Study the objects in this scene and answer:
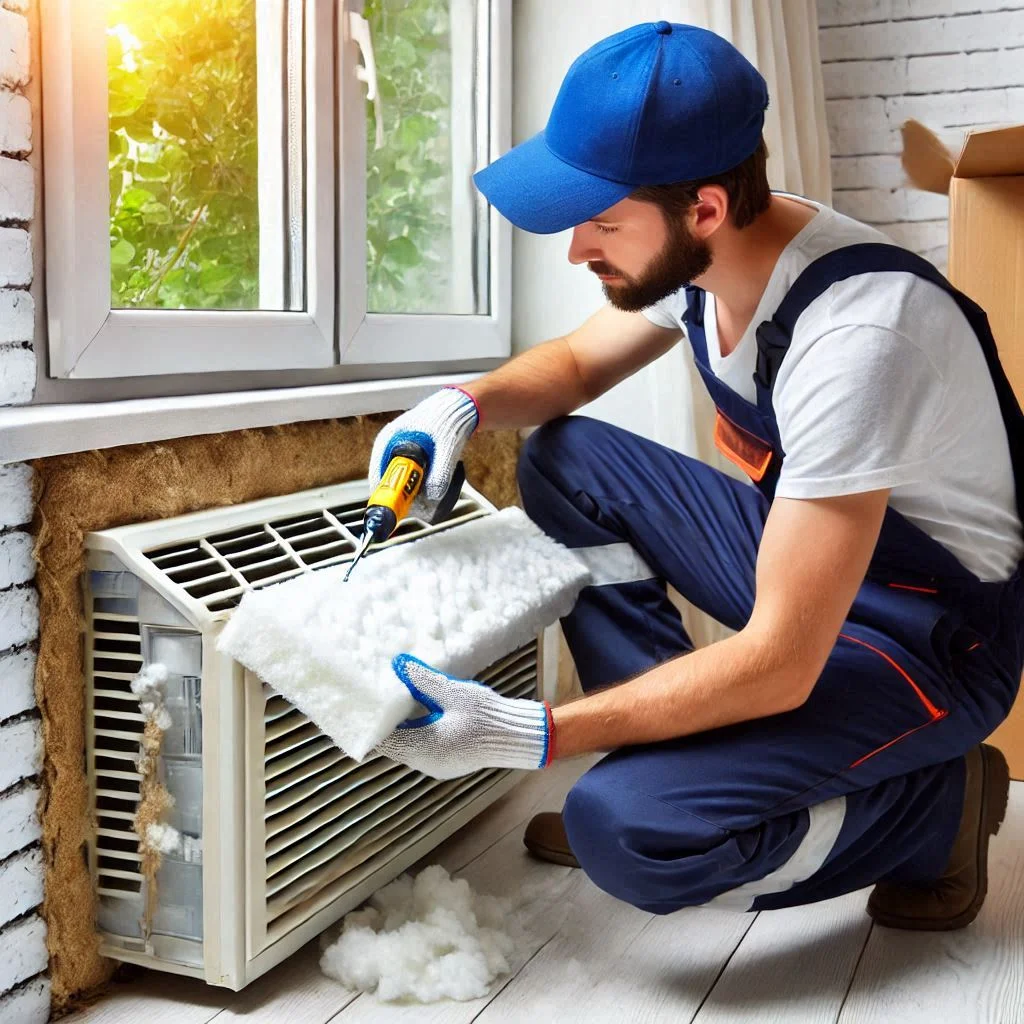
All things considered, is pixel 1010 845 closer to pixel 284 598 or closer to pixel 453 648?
pixel 453 648

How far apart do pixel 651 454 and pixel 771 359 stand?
37cm

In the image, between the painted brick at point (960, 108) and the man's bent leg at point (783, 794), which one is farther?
the painted brick at point (960, 108)

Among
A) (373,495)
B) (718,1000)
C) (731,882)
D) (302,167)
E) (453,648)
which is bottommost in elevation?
(718,1000)

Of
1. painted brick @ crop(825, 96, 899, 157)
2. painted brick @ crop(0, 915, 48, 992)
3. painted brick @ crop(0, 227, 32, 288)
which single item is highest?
painted brick @ crop(825, 96, 899, 157)

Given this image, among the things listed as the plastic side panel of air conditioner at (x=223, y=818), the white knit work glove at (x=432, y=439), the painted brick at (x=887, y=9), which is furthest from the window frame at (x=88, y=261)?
the painted brick at (x=887, y=9)

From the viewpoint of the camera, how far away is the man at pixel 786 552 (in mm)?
1188

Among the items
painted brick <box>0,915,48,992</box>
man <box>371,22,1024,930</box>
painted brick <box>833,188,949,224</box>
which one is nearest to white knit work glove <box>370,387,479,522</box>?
man <box>371,22,1024,930</box>

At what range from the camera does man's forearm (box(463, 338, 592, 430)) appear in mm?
1592

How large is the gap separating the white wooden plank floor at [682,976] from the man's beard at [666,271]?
79 centimetres

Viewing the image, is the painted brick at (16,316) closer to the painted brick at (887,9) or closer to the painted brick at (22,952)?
the painted brick at (22,952)

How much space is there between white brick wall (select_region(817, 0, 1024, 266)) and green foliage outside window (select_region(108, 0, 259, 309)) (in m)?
1.51

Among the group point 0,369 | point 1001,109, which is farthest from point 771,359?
point 1001,109

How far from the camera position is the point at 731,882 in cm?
130

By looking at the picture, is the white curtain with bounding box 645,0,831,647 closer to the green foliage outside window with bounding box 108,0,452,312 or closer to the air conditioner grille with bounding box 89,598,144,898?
the green foliage outside window with bounding box 108,0,452,312
